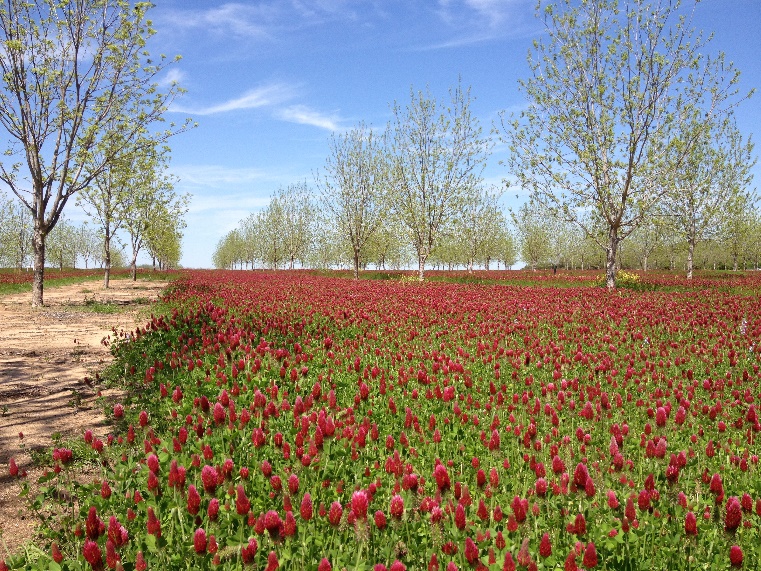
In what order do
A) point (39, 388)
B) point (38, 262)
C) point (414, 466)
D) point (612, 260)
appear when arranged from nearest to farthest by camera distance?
1. point (414, 466)
2. point (39, 388)
3. point (38, 262)
4. point (612, 260)

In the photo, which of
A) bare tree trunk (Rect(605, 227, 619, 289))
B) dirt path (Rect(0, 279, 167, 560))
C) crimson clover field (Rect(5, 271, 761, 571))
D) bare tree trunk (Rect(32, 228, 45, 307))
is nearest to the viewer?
crimson clover field (Rect(5, 271, 761, 571))

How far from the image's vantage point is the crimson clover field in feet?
9.93

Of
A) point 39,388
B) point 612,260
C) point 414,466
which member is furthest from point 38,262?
point 612,260

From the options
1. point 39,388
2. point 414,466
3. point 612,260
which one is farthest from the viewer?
Answer: point 612,260

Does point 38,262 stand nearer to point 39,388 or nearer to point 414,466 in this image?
point 39,388

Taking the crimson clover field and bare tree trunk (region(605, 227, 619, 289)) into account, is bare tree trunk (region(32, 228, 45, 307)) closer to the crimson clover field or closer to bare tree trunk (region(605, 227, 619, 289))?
the crimson clover field

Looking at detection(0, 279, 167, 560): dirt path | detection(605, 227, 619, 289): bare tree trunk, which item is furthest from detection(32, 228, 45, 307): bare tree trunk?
detection(605, 227, 619, 289): bare tree trunk

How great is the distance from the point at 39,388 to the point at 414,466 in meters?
6.56

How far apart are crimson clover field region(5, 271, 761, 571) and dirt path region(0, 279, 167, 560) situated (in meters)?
0.30

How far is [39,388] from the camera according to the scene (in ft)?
24.9

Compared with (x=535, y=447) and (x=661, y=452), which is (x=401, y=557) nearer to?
(x=535, y=447)

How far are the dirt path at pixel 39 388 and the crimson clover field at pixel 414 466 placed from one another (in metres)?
0.30

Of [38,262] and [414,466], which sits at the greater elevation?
[38,262]

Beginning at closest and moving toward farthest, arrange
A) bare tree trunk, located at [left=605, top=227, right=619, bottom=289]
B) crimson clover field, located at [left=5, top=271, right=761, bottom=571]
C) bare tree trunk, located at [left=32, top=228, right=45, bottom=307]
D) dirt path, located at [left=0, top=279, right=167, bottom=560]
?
1. crimson clover field, located at [left=5, top=271, right=761, bottom=571]
2. dirt path, located at [left=0, top=279, right=167, bottom=560]
3. bare tree trunk, located at [left=32, top=228, right=45, bottom=307]
4. bare tree trunk, located at [left=605, top=227, right=619, bottom=289]
